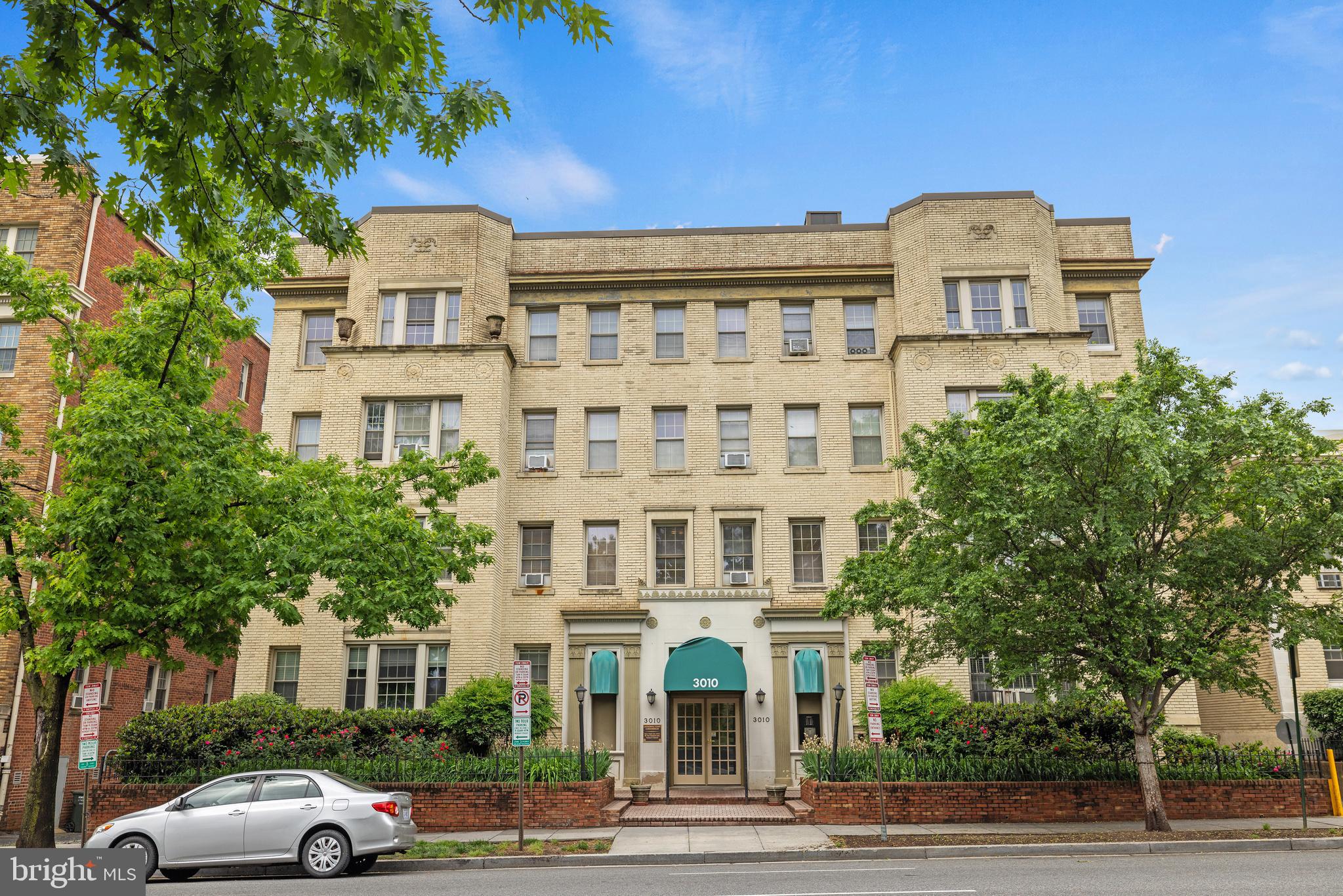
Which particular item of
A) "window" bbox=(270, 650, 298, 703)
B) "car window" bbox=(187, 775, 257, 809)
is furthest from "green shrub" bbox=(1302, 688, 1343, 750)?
"window" bbox=(270, 650, 298, 703)

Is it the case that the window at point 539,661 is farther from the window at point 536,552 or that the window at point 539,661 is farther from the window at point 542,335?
the window at point 542,335

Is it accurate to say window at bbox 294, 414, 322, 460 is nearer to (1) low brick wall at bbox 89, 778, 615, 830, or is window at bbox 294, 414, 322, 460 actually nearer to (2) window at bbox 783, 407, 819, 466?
(1) low brick wall at bbox 89, 778, 615, 830

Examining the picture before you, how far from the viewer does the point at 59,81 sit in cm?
662

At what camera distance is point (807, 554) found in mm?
26484

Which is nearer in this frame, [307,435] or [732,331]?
[307,435]

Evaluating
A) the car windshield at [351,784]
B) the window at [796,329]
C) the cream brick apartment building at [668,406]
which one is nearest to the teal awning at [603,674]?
the cream brick apartment building at [668,406]

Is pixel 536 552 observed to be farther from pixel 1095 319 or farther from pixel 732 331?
pixel 1095 319

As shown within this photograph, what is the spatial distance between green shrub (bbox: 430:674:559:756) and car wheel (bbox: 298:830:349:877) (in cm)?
786

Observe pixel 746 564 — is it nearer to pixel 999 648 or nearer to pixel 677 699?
pixel 677 699

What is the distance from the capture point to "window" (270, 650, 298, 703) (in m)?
25.9

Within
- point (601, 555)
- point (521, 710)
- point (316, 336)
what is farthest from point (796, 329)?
point (521, 710)

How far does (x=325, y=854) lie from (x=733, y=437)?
1636 cm

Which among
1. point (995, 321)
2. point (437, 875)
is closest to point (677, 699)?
point (437, 875)

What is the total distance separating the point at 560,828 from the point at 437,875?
4766 mm
